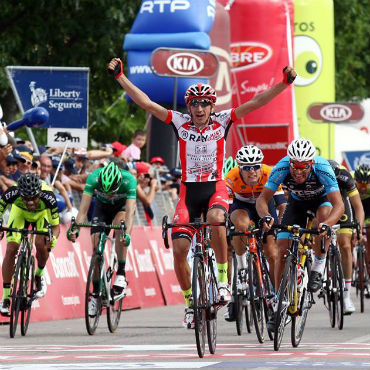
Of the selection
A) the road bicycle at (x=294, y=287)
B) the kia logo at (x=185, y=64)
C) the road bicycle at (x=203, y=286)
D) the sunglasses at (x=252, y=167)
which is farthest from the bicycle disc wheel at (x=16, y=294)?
the kia logo at (x=185, y=64)

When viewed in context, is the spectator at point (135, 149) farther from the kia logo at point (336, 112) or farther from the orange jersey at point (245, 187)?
the orange jersey at point (245, 187)

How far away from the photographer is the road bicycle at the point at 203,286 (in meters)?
11.0

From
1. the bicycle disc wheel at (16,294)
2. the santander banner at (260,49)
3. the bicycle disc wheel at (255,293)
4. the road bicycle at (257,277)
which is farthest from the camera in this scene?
the santander banner at (260,49)

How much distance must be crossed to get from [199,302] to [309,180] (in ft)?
7.55

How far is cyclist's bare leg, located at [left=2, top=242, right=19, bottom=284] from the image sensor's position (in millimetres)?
14492

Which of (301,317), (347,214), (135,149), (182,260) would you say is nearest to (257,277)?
(301,317)

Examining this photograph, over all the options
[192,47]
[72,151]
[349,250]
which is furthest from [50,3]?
[349,250]

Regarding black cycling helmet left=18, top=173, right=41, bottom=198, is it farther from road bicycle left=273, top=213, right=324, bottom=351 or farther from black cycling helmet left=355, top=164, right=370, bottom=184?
black cycling helmet left=355, top=164, right=370, bottom=184

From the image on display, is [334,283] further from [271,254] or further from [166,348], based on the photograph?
[166,348]

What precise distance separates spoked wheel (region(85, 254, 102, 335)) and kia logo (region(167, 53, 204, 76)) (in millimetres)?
8497

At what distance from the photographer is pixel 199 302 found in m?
11.1

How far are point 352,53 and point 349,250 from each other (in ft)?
134

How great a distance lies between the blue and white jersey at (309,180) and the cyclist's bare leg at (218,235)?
0.86 meters

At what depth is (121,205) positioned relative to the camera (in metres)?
15.5
